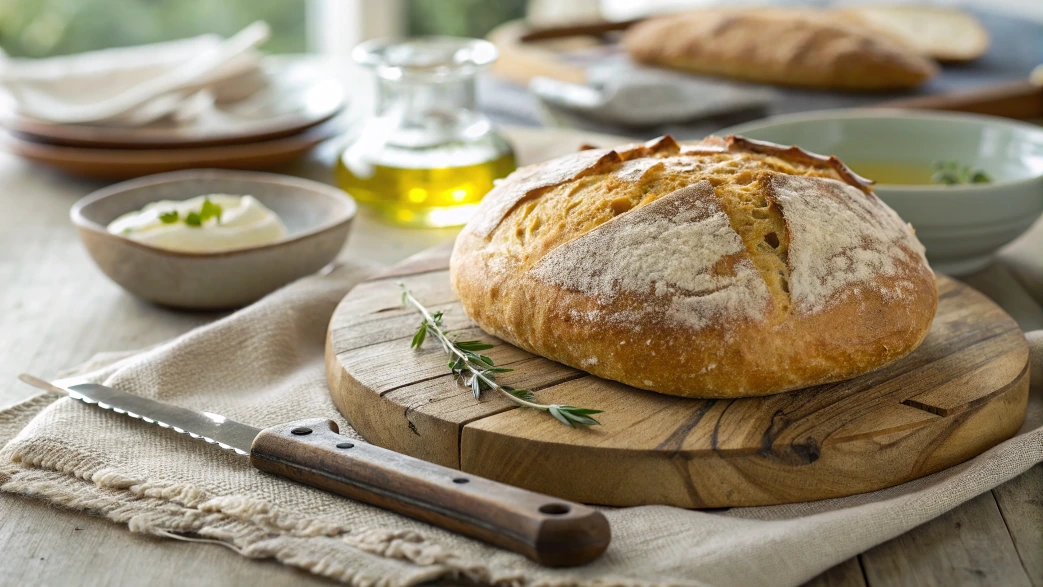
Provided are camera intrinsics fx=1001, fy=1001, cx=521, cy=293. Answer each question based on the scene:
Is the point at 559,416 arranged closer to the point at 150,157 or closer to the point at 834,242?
the point at 834,242

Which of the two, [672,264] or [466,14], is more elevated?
[672,264]

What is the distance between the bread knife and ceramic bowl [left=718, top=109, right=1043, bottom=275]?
1.07 m

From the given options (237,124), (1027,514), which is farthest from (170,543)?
(237,124)

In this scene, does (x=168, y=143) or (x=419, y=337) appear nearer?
(x=419, y=337)

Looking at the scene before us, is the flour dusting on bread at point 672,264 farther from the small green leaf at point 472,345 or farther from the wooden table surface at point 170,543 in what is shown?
the wooden table surface at point 170,543

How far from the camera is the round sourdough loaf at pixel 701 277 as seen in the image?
1.33m

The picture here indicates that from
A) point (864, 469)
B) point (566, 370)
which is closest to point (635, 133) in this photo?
point (566, 370)

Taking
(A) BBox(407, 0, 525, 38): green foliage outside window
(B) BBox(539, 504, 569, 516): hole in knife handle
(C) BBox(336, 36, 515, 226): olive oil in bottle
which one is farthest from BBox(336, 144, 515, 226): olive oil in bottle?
(A) BBox(407, 0, 525, 38): green foliage outside window

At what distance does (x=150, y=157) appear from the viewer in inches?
99.7

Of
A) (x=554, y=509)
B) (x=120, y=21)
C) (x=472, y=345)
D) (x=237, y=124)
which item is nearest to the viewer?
(x=554, y=509)

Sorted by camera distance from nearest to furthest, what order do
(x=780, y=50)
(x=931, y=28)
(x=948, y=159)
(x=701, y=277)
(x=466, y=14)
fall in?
(x=701, y=277) → (x=948, y=159) → (x=780, y=50) → (x=931, y=28) → (x=466, y=14)

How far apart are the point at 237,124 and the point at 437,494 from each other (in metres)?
1.92

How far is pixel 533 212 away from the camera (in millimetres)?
1567

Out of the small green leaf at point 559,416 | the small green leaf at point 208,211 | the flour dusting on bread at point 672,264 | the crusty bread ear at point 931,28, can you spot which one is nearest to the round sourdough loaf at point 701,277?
the flour dusting on bread at point 672,264
